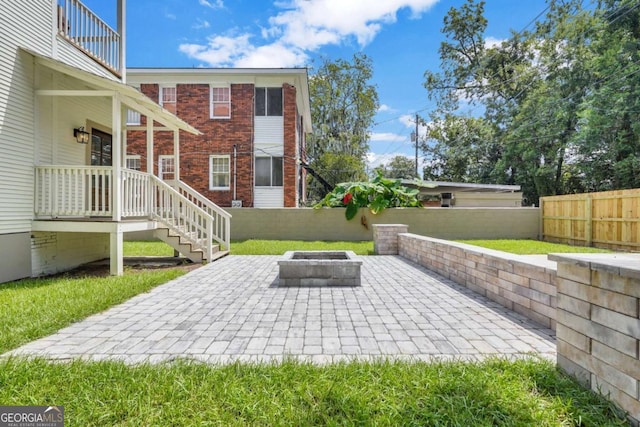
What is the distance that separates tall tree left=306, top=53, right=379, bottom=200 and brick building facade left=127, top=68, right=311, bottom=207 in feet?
36.2

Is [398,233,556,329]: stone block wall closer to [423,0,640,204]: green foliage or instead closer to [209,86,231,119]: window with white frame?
[209,86,231,119]: window with white frame

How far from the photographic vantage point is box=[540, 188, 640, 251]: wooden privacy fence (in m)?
9.79

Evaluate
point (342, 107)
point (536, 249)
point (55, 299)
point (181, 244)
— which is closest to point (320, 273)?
point (55, 299)

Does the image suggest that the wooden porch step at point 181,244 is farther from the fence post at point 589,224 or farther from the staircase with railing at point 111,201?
the fence post at point 589,224

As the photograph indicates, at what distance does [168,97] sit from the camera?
14.6 meters

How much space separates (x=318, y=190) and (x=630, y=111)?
68.0 feet

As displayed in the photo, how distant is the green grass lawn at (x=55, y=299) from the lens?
338 cm

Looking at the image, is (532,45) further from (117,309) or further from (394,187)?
(117,309)

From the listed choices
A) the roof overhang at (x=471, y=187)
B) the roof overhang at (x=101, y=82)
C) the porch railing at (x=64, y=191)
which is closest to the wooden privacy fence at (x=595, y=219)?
the roof overhang at (x=471, y=187)

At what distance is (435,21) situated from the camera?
80.6 ft

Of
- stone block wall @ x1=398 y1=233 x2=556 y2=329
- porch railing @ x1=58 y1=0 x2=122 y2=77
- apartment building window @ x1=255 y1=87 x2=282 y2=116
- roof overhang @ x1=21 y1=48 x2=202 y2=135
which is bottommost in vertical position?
stone block wall @ x1=398 y1=233 x2=556 y2=329

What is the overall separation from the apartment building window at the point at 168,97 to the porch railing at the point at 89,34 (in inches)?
237

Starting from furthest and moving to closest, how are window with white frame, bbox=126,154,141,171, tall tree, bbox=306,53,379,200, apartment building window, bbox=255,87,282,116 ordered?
tall tree, bbox=306,53,379,200 → window with white frame, bbox=126,154,141,171 → apartment building window, bbox=255,87,282,116

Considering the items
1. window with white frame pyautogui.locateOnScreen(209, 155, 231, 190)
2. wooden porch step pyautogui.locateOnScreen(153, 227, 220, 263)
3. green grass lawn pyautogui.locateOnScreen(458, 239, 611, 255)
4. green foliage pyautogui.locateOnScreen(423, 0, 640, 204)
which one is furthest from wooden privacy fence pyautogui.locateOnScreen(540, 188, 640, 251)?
window with white frame pyautogui.locateOnScreen(209, 155, 231, 190)
